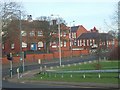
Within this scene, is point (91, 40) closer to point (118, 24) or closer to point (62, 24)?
point (62, 24)

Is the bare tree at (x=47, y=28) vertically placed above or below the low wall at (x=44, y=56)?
above

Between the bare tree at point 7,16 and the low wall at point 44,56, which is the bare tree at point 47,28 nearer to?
the low wall at point 44,56

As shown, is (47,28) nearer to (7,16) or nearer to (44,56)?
(44,56)

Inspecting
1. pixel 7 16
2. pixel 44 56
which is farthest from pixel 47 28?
pixel 7 16

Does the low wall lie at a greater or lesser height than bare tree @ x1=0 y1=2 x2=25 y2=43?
lesser

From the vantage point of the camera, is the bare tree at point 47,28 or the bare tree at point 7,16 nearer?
the bare tree at point 7,16

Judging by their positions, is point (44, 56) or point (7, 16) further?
point (44, 56)

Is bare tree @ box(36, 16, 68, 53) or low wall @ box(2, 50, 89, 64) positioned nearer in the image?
low wall @ box(2, 50, 89, 64)

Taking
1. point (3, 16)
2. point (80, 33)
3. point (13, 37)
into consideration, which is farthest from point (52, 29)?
point (80, 33)

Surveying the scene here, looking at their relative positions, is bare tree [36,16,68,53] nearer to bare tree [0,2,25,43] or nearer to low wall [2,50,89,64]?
low wall [2,50,89,64]

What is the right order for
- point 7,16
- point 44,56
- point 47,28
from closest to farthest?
1. point 7,16
2. point 44,56
3. point 47,28

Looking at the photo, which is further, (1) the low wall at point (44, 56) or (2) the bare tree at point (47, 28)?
(2) the bare tree at point (47, 28)

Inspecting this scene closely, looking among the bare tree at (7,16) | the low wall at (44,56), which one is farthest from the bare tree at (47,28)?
the bare tree at (7,16)

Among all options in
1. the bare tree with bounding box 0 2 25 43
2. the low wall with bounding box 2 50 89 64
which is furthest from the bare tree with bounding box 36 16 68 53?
the bare tree with bounding box 0 2 25 43
